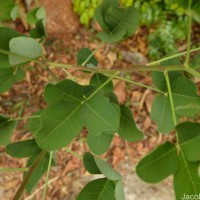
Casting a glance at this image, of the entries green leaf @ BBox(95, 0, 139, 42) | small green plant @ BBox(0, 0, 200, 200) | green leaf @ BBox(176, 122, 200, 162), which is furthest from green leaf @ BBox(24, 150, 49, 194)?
green leaf @ BBox(176, 122, 200, 162)

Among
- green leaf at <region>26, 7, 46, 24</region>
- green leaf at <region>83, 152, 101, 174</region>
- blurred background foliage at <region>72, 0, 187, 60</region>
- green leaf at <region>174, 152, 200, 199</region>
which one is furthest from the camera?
blurred background foliage at <region>72, 0, 187, 60</region>

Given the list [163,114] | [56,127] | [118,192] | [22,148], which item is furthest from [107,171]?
[22,148]

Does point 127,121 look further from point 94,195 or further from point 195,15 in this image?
point 195,15

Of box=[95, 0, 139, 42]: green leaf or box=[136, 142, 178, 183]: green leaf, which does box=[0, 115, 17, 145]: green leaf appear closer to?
box=[95, 0, 139, 42]: green leaf

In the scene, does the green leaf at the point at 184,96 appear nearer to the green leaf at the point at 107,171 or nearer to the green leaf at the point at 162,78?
the green leaf at the point at 162,78

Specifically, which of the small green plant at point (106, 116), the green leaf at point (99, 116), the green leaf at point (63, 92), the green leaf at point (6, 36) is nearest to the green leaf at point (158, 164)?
the small green plant at point (106, 116)
